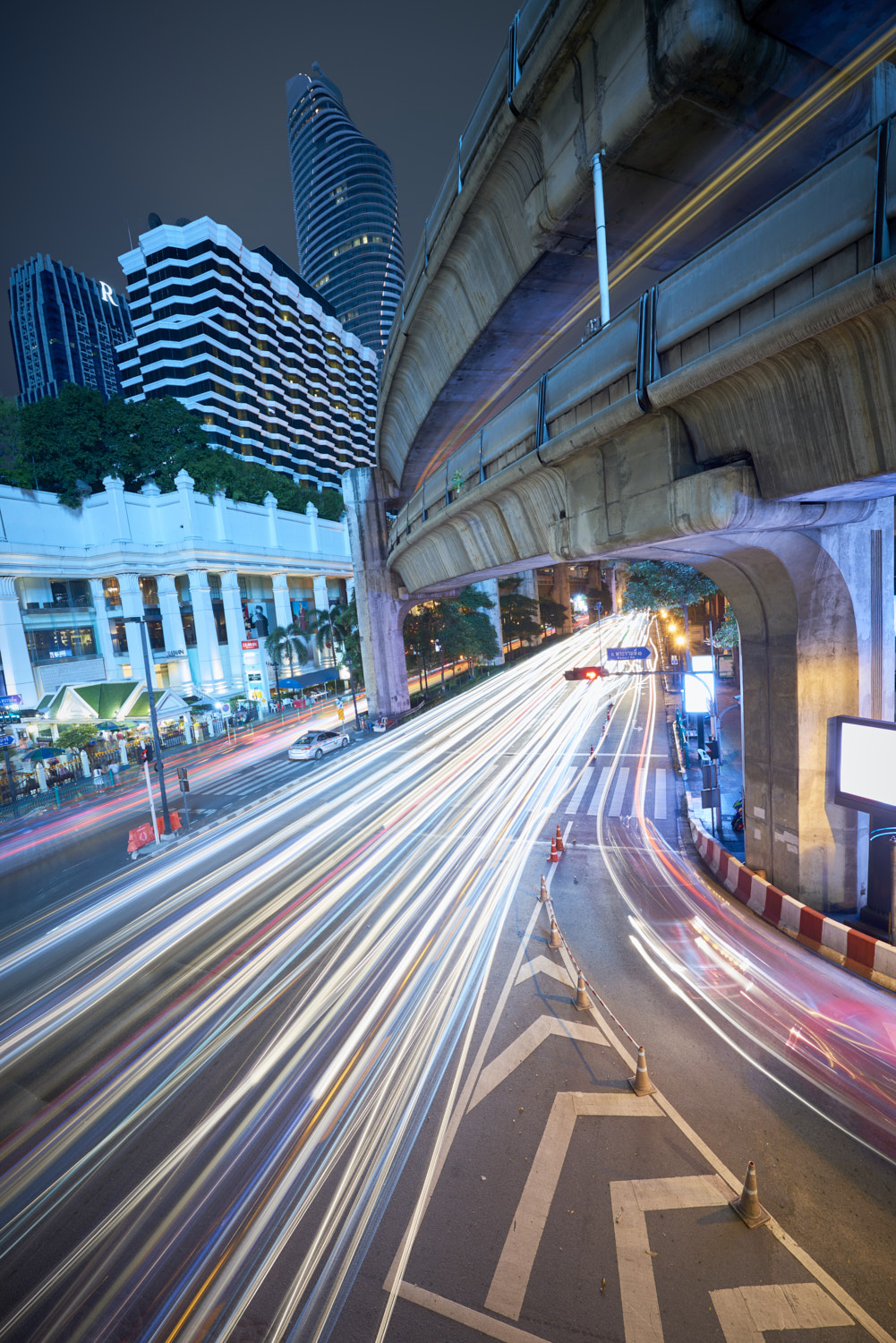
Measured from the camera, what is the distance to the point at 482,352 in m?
13.1

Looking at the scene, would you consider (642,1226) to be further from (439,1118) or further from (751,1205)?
(439,1118)

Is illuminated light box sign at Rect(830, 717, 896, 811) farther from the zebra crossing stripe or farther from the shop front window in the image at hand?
the shop front window

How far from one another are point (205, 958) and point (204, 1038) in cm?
254

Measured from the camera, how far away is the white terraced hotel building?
7806cm

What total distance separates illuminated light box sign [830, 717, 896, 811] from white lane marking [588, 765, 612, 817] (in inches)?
334

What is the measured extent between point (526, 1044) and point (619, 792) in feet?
41.2

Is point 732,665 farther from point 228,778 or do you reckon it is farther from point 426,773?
point 228,778

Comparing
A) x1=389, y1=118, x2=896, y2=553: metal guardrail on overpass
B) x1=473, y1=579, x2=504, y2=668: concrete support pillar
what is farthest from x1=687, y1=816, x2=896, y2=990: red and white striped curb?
x1=473, y1=579, x2=504, y2=668: concrete support pillar

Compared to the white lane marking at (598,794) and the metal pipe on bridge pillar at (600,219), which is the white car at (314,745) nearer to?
the white lane marking at (598,794)

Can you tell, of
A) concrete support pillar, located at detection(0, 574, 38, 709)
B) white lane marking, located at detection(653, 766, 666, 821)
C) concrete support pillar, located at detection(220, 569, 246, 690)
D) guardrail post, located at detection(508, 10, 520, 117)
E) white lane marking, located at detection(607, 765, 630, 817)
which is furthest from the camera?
concrete support pillar, located at detection(220, 569, 246, 690)

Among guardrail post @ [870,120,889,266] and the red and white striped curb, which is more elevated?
guardrail post @ [870,120,889,266]

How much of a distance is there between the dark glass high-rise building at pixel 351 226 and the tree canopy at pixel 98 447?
12219 centimetres

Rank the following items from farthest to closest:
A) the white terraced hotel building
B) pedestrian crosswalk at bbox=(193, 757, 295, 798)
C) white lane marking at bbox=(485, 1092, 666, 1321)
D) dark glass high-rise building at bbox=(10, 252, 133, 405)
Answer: dark glass high-rise building at bbox=(10, 252, 133, 405) < the white terraced hotel building < pedestrian crosswalk at bbox=(193, 757, 295, 798) < white lane marking at bbox=(485, 1092, 666, 1321)

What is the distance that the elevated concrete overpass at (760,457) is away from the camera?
5.18m
